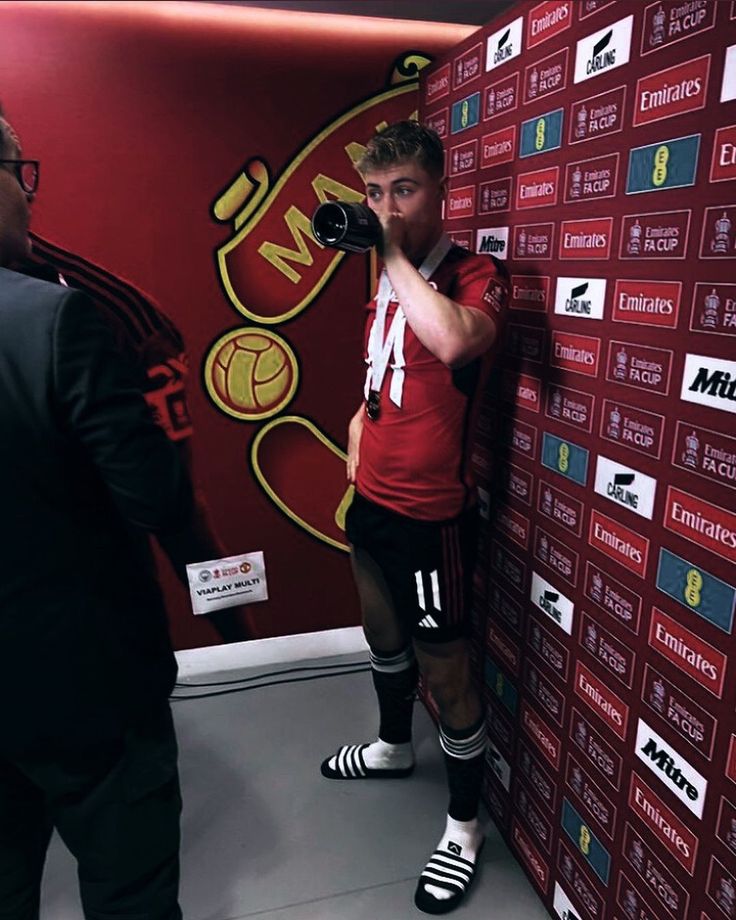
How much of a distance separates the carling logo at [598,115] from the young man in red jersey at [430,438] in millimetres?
305

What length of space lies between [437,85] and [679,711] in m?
1.78

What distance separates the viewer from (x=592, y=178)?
4.46 feet

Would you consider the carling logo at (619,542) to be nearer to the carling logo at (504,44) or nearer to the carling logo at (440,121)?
the carling logo at (504,44)

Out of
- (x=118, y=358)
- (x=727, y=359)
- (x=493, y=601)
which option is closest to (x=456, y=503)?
(x=493, y=601)

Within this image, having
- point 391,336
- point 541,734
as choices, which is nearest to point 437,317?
point 391,336

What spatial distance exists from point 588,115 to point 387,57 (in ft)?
3.75

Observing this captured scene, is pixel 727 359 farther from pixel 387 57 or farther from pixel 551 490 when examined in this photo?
pixel 387 57

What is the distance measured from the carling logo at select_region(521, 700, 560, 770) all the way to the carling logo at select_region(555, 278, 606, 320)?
35.7 inches

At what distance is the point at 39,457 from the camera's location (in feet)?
3.14

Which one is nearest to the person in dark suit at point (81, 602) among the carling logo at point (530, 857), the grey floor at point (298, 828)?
the grey floor at point (298, 828)

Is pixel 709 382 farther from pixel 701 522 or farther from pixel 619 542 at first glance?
pixel 619 542

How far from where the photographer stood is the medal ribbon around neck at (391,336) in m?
1.62

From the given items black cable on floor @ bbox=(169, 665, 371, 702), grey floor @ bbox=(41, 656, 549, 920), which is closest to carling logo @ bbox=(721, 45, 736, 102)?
grey floor @ bbox=(41, 656, 549, 920)

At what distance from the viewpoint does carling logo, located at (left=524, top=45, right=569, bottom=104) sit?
1437 millimetres
